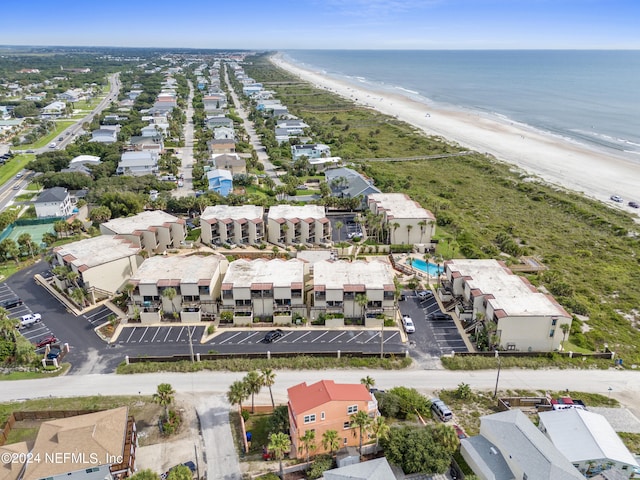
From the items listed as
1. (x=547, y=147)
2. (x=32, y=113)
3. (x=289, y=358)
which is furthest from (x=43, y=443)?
(x=32, y=113)

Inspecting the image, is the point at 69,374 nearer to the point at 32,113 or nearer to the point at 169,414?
the point at 169,414

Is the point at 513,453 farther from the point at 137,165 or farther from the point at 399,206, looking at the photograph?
the point at 137,165

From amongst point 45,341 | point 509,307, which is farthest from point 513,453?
point 45,341

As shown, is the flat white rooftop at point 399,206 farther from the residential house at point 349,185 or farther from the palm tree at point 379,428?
the palm tree at point 379,428

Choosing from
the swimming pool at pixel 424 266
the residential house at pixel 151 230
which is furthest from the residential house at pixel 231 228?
the swimming pool at pixel 424 266

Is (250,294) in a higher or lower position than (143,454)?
higher

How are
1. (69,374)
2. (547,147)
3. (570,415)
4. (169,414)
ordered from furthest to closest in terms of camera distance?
(547,147) → (69,374) → (169,414) → (570,415)
